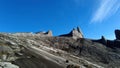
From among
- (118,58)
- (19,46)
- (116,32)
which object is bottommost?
(118,58)

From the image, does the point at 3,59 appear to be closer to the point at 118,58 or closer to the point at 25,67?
the point at 25,67

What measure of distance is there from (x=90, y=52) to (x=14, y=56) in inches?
1463

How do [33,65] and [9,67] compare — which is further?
[33,65]

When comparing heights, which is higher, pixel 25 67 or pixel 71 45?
pixel 71 45

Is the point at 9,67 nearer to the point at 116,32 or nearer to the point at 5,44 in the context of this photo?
the point at 5,44

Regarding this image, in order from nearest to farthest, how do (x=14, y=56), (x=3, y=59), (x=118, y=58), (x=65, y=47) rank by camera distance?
(x=3, y=59) < (x=14, y=56) < (x=118, y=58) < (x=65, y=47)

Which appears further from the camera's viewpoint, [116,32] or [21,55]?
[116,32]

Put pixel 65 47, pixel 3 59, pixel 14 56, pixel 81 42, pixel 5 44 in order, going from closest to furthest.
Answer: pixel 3 59 → pixel 14 56 → pixel 5 44 → pixel 65 47 → pixel 81 42

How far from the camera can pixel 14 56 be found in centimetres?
2334

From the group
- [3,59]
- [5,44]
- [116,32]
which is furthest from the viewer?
[116,32]

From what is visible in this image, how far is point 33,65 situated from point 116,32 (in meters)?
83.9

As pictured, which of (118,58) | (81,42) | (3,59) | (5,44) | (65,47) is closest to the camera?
(3,59)

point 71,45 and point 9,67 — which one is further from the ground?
point 71,45

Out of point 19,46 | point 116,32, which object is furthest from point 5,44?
point 116,32
